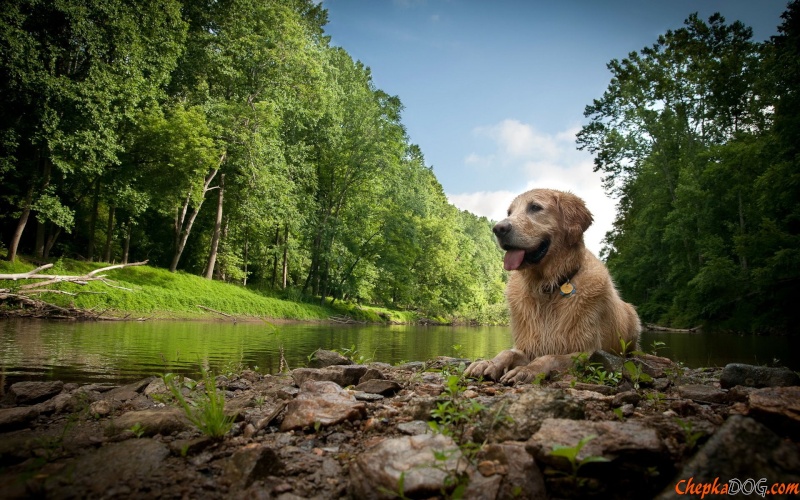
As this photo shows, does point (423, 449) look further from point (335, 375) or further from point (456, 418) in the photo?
point (335, 375)

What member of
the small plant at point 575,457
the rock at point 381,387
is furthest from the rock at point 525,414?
the rock at point 381,387

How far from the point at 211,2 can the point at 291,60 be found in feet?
18.8

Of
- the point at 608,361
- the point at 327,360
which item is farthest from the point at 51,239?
the point at 608,361

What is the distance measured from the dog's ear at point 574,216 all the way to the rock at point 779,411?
223cm

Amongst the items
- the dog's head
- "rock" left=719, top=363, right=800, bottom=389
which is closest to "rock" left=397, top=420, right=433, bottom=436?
the dog's head

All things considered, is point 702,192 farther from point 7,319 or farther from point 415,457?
point 7,319

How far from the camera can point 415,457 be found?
1.68m

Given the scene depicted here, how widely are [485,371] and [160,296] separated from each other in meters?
19.7

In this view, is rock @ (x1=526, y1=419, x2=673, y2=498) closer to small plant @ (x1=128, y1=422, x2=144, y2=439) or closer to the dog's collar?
small plant @ (x1=128, y1=422, x2=144, y2=439)

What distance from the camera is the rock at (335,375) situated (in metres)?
3.80

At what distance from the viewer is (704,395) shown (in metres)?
2.98

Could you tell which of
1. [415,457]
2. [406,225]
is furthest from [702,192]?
[415,457]

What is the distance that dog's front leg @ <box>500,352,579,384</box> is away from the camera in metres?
3.53

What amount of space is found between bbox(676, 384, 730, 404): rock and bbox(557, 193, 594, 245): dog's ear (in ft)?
5.25
